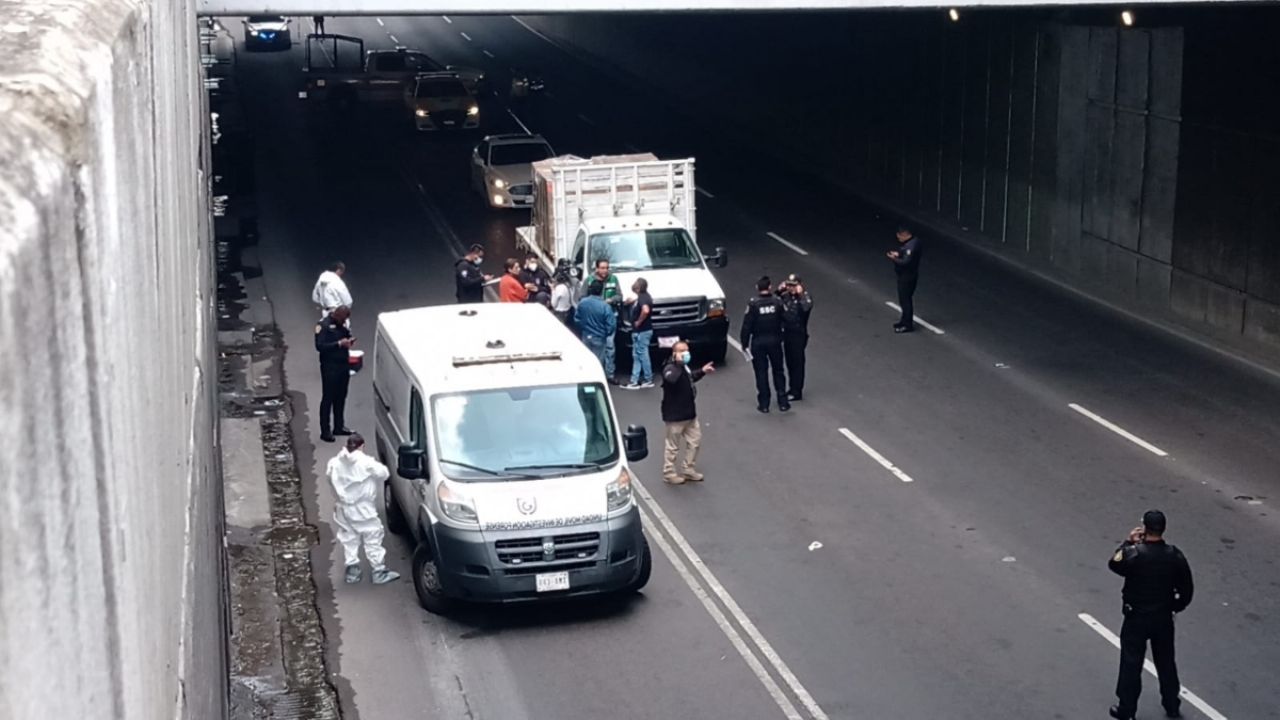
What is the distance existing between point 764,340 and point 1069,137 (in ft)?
34.7

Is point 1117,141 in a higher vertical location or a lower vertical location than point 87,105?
lower

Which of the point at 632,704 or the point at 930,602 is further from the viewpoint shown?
the point at 930,602

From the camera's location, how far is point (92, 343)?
5.93 feet

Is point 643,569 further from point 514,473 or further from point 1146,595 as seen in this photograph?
point 1146,595

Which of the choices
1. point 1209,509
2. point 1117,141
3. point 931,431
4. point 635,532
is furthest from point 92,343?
point 1117,141

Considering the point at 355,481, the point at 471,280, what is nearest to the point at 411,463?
the point at 355,481

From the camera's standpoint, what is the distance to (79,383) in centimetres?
170

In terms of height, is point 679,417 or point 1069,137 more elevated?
point 1069,137

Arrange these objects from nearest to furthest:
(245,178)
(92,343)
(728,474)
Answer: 1. (92,343)
2. (728,474)
3. (245,178)

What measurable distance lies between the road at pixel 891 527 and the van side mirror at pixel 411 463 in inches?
45.5

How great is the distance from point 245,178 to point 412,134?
10.1 meters

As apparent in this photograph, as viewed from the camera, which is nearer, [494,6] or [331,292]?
[331,292]

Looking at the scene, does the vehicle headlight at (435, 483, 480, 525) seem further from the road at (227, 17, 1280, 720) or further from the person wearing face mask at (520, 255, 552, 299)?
the person wearing face mask at (520, 255, 552, 299)

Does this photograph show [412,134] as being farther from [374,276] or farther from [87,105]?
Result: [87,105]
